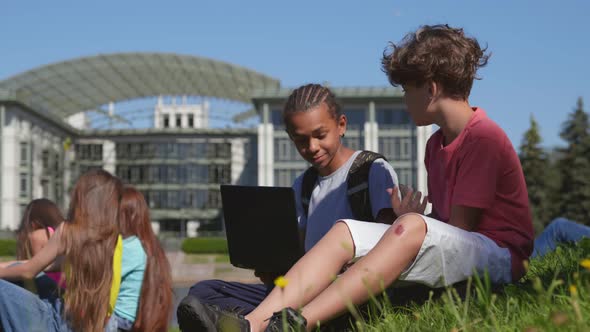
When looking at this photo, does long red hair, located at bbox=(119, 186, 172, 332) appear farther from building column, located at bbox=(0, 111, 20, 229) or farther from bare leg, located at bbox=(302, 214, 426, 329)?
building column, located at bbox=(0, 111, 20, 229)

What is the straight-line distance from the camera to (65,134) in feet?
192

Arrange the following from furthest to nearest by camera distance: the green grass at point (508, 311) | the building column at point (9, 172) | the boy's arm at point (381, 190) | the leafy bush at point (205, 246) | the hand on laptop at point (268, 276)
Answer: the building column at point (9, 172) → the leafy bush at point (205, 246) → the boy's arm at point (381, 190) → the hand on laptop at point (268, 276) → the green grass at point (508, 311)

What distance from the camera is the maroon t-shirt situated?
9.25ft

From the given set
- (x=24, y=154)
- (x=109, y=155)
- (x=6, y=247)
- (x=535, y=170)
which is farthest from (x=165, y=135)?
(x=535, y=170)

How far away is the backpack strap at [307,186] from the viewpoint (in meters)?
3.88

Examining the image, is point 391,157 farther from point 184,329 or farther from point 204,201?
point 184,329

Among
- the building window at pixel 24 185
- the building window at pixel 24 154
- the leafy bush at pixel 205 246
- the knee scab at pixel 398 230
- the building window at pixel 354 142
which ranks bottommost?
the leafy bush at pixel 205 246

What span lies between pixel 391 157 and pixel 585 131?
13681 millimetres

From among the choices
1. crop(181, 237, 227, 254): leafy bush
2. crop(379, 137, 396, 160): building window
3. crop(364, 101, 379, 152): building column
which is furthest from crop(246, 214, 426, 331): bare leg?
crop(379, 137, 396, 160): building window

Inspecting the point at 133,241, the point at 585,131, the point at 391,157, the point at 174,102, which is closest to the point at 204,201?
the point at 174,102

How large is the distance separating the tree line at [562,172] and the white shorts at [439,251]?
38.8 meters

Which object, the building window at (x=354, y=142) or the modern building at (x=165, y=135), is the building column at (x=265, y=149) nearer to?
the modern building at (x=165, y=135)

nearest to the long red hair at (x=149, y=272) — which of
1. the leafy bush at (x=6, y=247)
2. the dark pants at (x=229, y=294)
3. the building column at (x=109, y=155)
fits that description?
the dark pants at (x=229, y=294)

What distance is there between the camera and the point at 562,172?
134 ft
